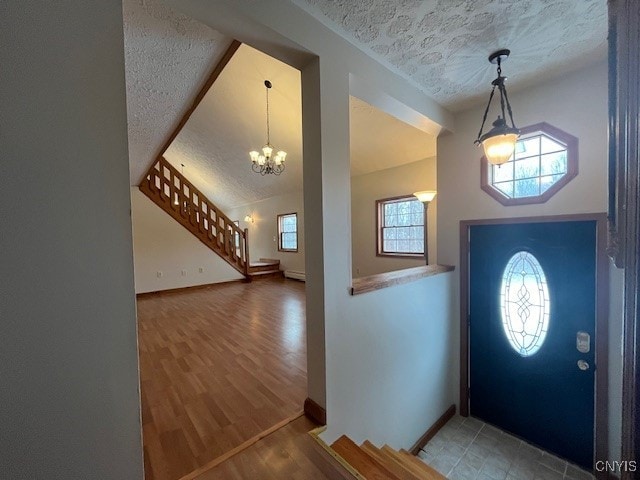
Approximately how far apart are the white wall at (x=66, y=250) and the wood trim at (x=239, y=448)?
0.51 m

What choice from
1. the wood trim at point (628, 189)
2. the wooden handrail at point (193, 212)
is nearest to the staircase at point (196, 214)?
the wooden handrail at point (193, 212)

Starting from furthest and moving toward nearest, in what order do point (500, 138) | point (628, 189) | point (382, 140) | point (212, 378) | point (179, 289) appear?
point (179, 289)
point (382, 140)
point (212, 378)
point (500, 138)
point (628, 189)

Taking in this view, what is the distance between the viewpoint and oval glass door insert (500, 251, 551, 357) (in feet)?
7.79

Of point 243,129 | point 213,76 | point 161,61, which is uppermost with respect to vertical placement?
point 243,129

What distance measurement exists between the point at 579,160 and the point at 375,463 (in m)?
2.92

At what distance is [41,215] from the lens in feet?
2.31

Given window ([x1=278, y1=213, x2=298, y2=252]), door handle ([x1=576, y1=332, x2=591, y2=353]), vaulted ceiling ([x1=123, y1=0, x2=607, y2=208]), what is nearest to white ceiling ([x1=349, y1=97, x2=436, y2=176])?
vaulted ceiling ([x1=123, y1=0, x2=607, y2=208])

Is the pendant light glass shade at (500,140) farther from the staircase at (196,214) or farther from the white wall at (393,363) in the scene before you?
the staircase at (196,214)

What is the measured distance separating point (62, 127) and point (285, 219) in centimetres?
681

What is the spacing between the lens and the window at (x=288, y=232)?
23.4 ft

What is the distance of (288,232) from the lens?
745cm

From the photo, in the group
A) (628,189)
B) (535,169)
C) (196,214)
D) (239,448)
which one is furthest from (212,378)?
(196,214)

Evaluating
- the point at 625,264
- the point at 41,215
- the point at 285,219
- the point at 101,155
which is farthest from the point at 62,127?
the point at 285,219

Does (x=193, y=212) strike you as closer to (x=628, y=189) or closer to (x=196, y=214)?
(x=196, y=214)
